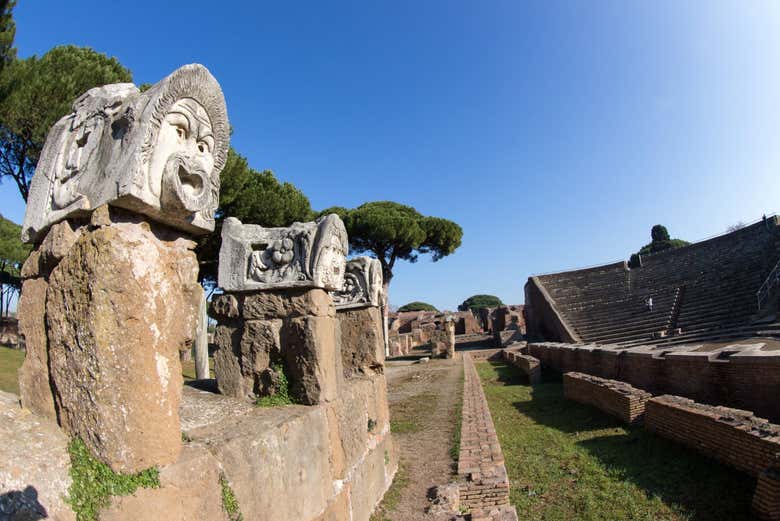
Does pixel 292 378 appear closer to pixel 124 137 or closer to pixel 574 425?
pixel 124 137

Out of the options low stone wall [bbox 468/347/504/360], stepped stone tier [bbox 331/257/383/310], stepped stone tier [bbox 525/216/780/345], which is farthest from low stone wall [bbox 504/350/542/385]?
stepped stone tier [bbox 331/257/383/310]

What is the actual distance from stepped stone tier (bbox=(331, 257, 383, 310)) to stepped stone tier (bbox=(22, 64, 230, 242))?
3.01 metres

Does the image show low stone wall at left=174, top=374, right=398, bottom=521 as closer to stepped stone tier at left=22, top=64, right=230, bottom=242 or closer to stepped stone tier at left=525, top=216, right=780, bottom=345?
stepped stone tier at left=22, top=64, right=230, bottom=242

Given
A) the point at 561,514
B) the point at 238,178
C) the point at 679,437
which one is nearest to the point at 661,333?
the point at 679,437

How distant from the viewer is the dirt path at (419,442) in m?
4.09

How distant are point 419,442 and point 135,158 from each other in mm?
5354

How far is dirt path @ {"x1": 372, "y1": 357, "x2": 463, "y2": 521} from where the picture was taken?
4086mm

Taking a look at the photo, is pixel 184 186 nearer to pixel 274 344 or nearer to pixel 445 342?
pixel 274 344

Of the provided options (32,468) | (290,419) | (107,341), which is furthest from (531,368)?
(32,468)

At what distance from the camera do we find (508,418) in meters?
8.05

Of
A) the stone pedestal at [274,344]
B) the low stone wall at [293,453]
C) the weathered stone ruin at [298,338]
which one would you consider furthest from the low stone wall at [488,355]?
the stone pedestal at [274,344]

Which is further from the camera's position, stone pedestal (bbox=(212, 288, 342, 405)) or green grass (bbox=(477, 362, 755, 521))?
green grass (bbox=(477, 362, 755, 521))

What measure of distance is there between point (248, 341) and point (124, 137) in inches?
74.3

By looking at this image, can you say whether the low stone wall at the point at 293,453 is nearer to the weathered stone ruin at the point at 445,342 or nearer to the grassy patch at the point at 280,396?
the grassy patch at the point at 280,396
